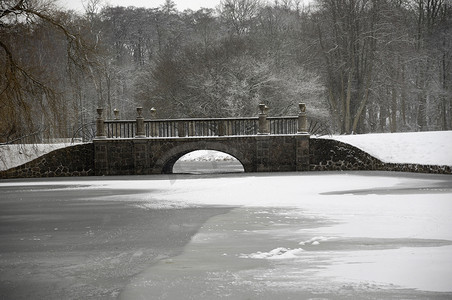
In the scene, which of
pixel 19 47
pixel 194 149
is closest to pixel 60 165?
pixel 194 149

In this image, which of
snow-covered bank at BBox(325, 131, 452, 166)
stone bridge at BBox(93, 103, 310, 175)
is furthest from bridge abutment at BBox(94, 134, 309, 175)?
snow-covered bank at BBox(325, 131, 452, 166)

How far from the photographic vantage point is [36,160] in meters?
22.3

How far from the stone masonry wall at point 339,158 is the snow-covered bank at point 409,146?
278 millimetres

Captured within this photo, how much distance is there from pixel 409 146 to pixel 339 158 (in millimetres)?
2725

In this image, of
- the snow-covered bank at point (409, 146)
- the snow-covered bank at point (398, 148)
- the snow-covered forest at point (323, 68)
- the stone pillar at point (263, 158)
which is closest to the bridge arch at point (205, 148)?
the stone pillar at point (263, 158)

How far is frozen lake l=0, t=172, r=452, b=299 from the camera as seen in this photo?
5766 mm

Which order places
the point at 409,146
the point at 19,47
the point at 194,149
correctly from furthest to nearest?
the point at 194,149
the point at 409,146
the point at 19,47

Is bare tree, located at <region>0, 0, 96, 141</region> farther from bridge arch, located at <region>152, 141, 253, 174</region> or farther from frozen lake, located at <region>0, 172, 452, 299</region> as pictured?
bridge arch, located at <region>152, 141, 253, 174</region>

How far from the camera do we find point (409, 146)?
2184 cm

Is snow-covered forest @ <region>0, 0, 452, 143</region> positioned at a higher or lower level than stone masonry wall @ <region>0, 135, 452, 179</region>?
higher

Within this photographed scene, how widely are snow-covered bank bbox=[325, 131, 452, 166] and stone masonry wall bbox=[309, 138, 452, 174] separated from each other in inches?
11.0

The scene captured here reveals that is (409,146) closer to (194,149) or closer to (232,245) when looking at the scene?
(194,149)

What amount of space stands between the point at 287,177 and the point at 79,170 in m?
8.69

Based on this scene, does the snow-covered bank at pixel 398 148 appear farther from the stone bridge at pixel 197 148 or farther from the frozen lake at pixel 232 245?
the frozen lake at pixel 232 245
